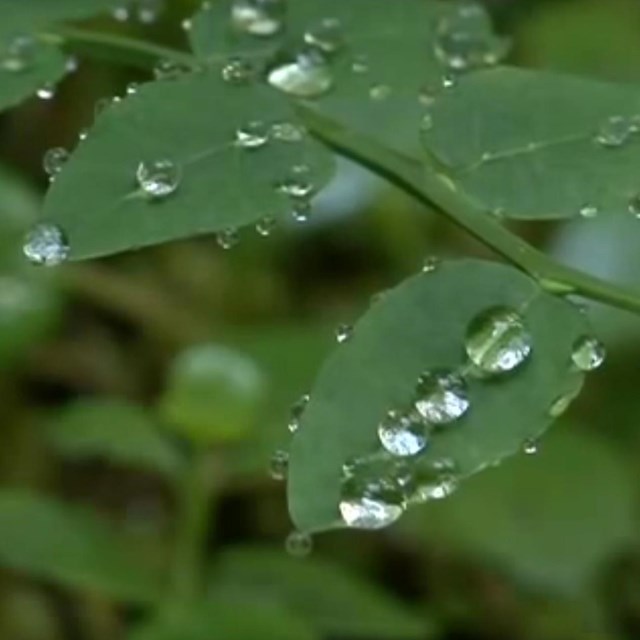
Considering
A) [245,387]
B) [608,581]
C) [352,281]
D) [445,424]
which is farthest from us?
[352,281]

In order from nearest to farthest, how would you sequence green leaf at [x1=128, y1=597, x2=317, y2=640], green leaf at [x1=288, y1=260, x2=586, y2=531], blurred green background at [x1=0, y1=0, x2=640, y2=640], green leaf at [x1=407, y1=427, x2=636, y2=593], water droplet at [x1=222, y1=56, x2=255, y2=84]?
green leaf at [x1=288, y1=260, x2=586, y2=531] → water droplet at [x1=222, y1=56, x2=255, y2=84] → green leaf at [x1=128, y1=597, x2=317, y2=640] → blurred green background at [x1=0, y1=0, x2=640, y2=640] → green leaf at [x1=407, y1=427, x2=636, y2=593]

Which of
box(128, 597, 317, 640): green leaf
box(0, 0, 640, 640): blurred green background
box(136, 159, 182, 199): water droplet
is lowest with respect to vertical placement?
box(0, 0, 640, 640): blurred green background

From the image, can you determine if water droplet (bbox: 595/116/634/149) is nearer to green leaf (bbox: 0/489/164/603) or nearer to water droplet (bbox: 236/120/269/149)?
water droplet (bbox: 236/120/269/149)

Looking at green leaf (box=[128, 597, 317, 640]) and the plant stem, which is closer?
the plant stem

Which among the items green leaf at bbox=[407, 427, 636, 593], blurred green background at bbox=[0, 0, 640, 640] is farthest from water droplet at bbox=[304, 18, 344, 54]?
green leaf at bbox=[407, 427, 636, 593]

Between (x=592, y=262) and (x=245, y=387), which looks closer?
(x=245, y=387)

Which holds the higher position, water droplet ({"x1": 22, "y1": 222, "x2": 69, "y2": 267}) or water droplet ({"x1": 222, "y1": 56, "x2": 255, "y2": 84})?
water droplet ({"x1": 22, "y1": 222, "x2": 69, "y2": 267})

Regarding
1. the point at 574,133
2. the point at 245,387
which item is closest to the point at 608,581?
the point at 245,387

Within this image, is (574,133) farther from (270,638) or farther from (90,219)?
(270,638)

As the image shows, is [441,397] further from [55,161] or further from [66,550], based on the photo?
[66,550]
